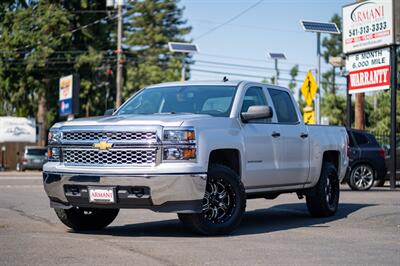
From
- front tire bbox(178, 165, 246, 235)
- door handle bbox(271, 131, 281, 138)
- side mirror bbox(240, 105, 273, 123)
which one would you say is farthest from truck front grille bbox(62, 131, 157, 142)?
door handle bbox(271, 131, 281, 138)

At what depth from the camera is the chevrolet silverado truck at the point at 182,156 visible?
9.14 m

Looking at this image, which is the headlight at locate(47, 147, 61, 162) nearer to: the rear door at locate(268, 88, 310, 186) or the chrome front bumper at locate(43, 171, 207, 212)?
the chrome front bumper at locate(43, 171, 207, 212)

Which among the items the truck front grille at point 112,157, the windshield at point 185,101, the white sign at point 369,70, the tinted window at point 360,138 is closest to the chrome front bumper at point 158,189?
the truck front grille at point 112,157

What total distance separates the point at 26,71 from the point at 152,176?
45.2 meters

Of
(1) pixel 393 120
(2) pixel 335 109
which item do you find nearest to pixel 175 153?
(1) pixel 393 120

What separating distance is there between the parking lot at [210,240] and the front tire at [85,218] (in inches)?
6.2

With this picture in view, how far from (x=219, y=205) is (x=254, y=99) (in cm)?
197

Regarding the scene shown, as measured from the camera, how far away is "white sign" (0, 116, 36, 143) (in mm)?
53094

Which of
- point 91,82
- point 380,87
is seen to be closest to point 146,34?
point 91,82

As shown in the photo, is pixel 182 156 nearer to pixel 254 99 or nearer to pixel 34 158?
pixel 254 99

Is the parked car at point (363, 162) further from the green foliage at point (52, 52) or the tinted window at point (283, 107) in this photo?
the green foliage at point (52, 52)

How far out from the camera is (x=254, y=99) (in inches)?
433

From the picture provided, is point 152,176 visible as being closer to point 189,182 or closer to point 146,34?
point 189,182

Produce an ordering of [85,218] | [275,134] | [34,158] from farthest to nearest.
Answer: [34,158], [275,134], [85,218]
